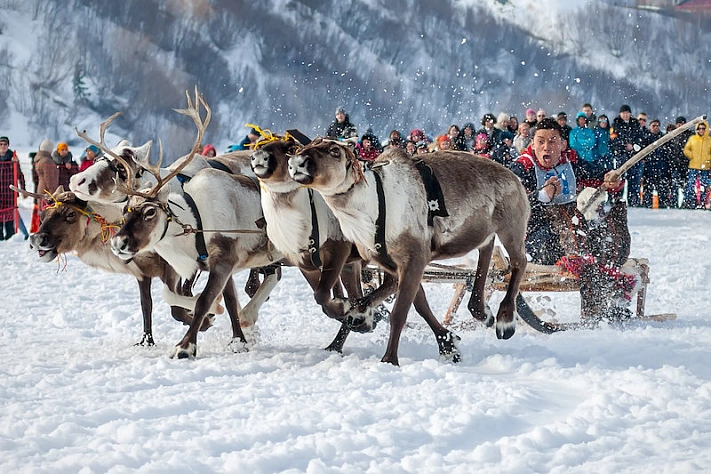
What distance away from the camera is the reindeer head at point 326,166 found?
4676mm

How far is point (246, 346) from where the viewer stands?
228 inches

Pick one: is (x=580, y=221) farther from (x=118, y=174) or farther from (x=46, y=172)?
(x=46, y=172)

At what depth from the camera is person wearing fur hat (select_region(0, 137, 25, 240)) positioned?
1310 cm

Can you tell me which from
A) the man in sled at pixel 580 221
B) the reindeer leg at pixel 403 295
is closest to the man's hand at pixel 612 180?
the man in sled at pixel 580 221

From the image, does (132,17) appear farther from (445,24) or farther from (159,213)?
(159,213)

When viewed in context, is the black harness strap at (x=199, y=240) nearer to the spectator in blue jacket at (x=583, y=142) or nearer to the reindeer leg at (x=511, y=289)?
the reindeer leg at (x=511, y=289)

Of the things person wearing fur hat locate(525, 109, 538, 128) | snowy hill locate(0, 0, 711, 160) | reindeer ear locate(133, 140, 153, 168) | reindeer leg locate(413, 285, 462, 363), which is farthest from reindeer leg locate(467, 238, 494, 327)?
snowy hill locate(0, 0, 711, 160)

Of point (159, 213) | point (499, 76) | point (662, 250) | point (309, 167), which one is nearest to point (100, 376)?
point (159, 213)

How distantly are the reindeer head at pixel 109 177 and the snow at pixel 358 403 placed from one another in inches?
39.8

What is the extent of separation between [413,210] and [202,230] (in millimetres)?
1416

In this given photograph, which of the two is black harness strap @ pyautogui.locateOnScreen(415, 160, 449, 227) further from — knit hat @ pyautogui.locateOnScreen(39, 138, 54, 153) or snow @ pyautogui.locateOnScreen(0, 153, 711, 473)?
knit hat @ pyautogui.locateOnScreen(39, 138, 54, 153)

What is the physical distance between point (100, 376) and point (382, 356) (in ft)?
5.33

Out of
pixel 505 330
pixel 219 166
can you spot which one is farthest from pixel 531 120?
pixel 505 330

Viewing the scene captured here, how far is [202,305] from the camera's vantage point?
217 inches
